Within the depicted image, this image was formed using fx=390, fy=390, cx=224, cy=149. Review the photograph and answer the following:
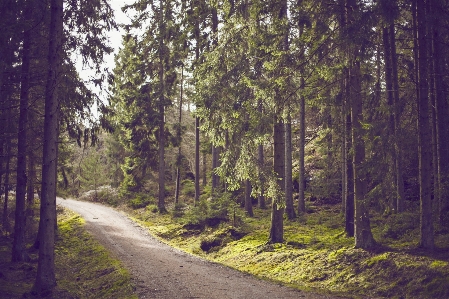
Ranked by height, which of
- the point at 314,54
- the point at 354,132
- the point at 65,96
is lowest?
the point at 354,132

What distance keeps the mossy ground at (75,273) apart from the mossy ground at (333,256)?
13.0ft

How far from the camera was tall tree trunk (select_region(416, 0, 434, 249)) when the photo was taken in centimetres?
1109

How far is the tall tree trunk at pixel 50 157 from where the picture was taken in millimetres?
10758

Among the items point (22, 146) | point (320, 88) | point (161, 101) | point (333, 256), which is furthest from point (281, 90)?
point (161, 101)

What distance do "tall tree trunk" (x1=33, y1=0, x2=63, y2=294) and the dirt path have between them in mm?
2548

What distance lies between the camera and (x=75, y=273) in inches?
568

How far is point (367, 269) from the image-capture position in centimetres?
1096

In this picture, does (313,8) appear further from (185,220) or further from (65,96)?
(185,220)

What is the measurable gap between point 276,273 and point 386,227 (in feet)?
15.0

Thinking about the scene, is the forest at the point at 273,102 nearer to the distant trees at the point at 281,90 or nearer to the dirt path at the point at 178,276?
the distant trees at the point at 281,90

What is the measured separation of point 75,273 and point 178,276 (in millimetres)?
4750

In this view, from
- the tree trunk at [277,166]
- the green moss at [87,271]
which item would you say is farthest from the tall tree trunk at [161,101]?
the tree trunk at [277,166]

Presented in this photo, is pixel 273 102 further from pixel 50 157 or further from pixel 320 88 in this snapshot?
pixel 50 157

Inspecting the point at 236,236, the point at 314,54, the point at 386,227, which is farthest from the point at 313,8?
the point at 236,236
